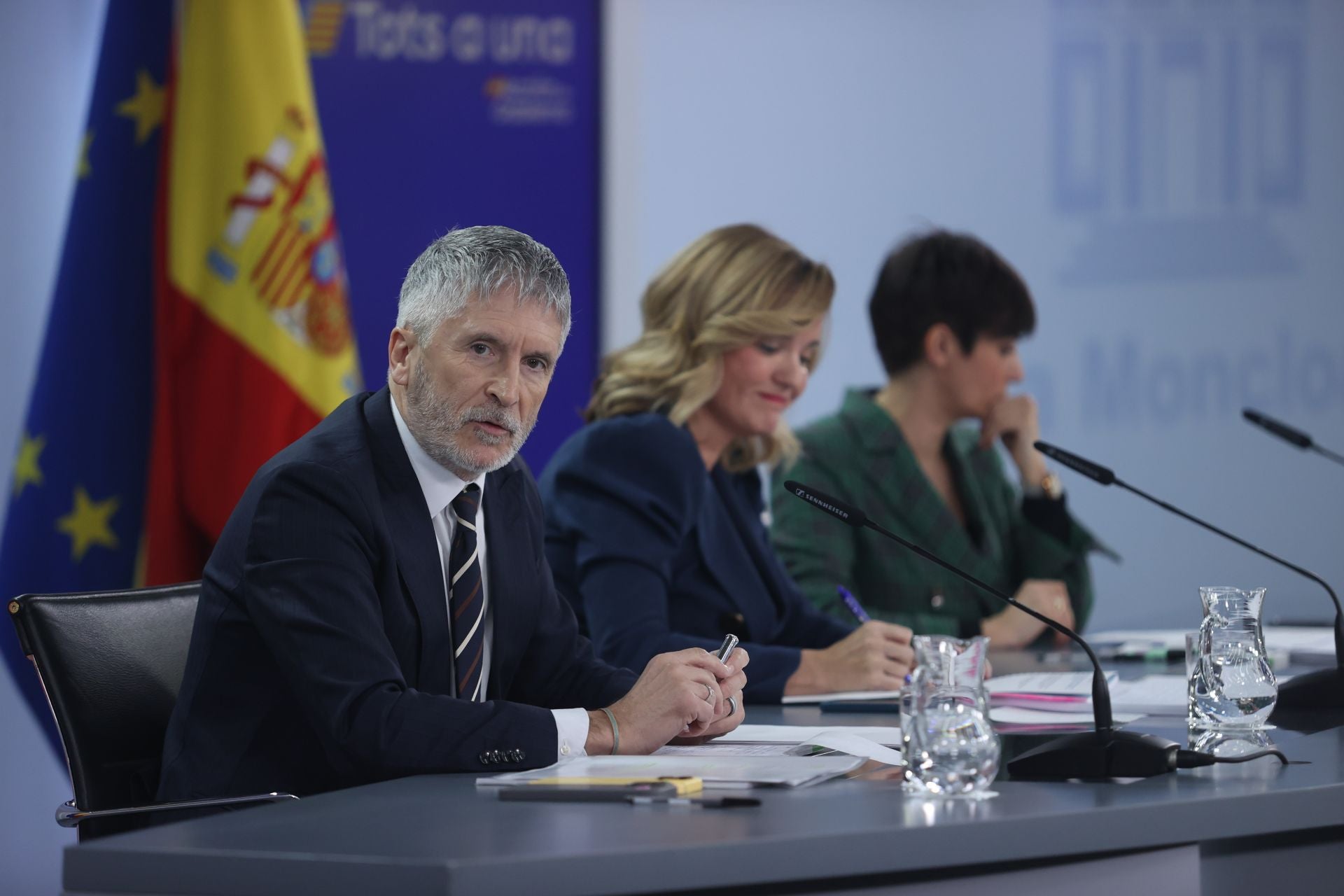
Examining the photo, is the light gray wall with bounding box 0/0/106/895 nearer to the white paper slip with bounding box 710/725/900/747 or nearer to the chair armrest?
the chair armrest

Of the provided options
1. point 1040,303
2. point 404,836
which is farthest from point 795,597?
point 1040,303

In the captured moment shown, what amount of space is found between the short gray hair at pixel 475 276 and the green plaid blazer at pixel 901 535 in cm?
130

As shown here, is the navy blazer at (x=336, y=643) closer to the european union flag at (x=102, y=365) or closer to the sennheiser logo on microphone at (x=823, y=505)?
the sennheiser logo on microphone at (x=823, y=505)

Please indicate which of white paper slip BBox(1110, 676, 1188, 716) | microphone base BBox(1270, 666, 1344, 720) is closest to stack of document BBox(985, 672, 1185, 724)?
white paper slip BBox(1110, 676, 1188, 716)

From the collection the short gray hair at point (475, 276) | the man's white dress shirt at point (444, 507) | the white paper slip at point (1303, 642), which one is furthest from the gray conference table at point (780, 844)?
the white paper slip at point (1303, 642)

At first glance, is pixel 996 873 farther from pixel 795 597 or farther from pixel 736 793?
pixel 795 597

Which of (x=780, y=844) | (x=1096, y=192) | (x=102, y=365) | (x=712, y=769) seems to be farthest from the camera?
(x=1096, y=192)

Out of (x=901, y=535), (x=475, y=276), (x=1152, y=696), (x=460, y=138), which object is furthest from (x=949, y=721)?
(x=460, y=138)

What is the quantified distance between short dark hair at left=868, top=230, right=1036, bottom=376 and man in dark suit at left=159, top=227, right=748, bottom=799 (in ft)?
5.42

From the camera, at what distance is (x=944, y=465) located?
3533 mm

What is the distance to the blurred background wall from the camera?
14.6 feet

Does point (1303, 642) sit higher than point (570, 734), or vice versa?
point (570, 734)

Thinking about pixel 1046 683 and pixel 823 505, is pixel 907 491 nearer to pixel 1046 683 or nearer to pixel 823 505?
pixel 1046 683

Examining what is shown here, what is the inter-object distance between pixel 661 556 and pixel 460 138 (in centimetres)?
189
